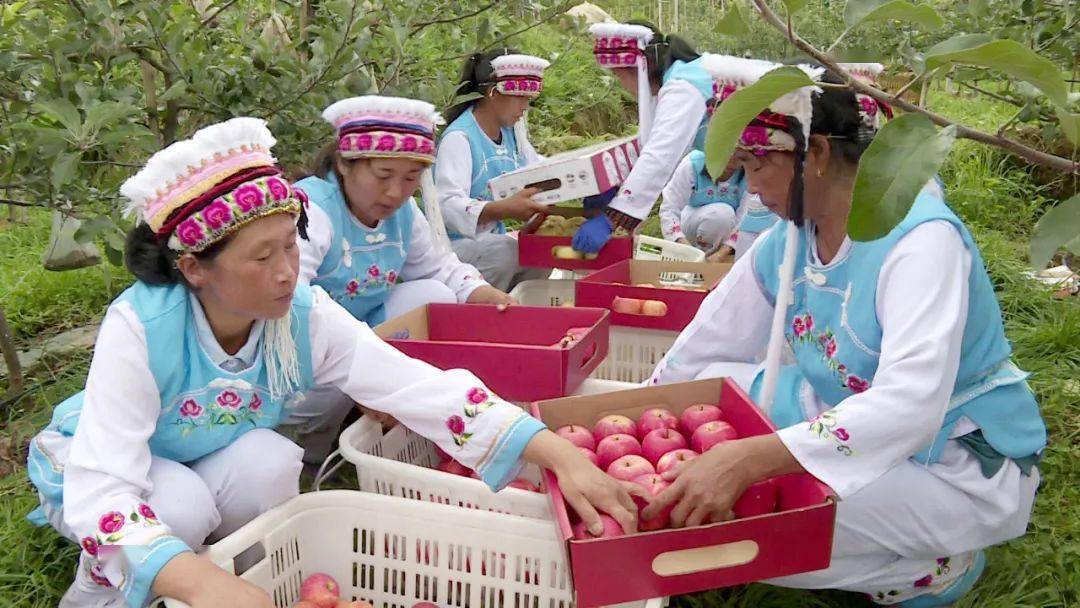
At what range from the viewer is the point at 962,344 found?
1883mm

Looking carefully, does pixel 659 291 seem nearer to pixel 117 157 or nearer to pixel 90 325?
pixel 117 157

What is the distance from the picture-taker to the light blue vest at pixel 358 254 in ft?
9.41

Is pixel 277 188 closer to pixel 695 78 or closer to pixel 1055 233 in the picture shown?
pixel 1055 233

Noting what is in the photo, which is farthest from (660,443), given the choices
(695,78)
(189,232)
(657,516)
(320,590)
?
(695,78)

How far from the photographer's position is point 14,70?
2.35 m

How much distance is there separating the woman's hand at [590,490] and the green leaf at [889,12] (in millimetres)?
1026

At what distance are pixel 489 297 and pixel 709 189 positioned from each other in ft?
5.98

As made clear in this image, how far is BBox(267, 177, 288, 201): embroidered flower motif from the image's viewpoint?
180cm

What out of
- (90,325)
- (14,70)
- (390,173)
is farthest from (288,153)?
(90,325)

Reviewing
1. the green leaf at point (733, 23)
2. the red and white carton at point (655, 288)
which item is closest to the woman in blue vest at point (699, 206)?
the red and white carton at point (655, 288)

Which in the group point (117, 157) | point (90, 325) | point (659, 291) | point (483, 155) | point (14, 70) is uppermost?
point (14, 70)

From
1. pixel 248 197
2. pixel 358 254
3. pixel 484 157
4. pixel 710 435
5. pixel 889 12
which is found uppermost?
pixel 889 12

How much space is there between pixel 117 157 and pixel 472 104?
1965 mm

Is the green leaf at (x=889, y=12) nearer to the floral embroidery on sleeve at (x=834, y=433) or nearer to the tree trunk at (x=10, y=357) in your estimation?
the floral embroidery on sleeve at (x=834, y=433)
